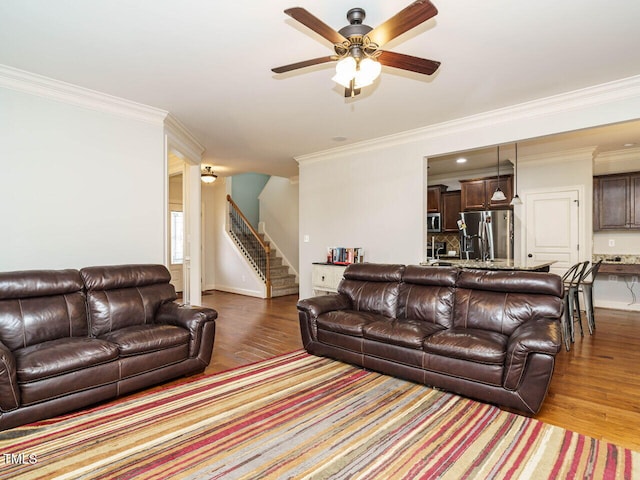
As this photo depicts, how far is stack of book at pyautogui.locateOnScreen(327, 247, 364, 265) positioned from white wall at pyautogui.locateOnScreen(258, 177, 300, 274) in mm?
3108

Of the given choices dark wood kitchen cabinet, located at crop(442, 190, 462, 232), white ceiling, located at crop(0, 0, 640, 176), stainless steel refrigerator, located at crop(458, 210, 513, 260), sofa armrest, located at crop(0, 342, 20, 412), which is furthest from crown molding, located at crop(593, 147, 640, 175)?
sofa armrest, located at crop(0, 342, 20, 412)

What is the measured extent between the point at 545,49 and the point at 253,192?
27.2 feet

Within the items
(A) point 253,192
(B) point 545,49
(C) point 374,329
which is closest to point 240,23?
(B) point 545,49

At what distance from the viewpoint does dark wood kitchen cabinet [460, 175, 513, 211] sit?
21.7 feet

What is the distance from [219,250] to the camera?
8.50 m

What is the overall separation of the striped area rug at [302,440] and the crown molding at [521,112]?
128 inches

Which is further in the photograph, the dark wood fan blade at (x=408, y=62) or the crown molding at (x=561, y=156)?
the crown molding at (x=561, y=156)

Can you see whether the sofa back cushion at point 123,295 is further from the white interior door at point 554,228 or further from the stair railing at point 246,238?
the white interior door at point 554,228

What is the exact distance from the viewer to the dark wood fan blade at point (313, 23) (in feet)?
5.99

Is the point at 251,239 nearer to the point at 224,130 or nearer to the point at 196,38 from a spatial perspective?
the point at 224,130

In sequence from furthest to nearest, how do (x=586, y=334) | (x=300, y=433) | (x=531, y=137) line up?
(x=586, y=334) → (x=531, y=137) → (x=300, y=433)

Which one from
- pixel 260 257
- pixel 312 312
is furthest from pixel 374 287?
pixel 260 257

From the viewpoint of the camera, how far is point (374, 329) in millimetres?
3176

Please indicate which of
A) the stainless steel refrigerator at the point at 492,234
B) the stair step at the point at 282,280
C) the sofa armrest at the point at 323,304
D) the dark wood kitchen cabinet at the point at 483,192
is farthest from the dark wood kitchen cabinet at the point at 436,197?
the sofa armrest at the point at 323,304
